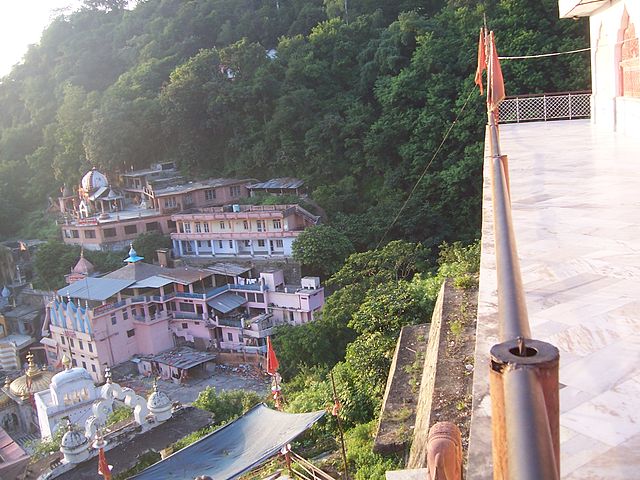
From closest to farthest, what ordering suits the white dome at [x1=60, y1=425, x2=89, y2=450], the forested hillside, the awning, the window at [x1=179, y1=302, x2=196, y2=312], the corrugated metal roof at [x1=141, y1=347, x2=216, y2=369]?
1. the white dome at [x1=60, y1=425, x2=89, y2=450]
2. the corrugated metal roof at [x1=141, y1=347, x2=216, y2=369]
3. the awning
4. the forested hillside
5. the window at [x1=179, y1=302, x2=196, y2=312]

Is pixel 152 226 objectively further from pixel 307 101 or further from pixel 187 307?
pixel 307 101

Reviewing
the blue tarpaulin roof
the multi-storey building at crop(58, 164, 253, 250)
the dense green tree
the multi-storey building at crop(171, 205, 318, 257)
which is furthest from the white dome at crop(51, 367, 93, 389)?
the multi-storey building at crop(58, 164, 253, 250)

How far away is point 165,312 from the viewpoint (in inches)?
845

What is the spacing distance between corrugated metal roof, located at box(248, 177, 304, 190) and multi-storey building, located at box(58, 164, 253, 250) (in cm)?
133

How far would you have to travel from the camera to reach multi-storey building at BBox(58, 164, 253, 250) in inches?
1030

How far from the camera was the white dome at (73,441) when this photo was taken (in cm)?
955

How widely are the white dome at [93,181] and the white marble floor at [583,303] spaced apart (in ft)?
86.7

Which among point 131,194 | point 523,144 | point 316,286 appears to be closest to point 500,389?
point 523,144

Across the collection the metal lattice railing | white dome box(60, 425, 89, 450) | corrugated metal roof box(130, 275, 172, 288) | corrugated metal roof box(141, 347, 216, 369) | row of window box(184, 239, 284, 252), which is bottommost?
corrugated metal roof box(141, 347, 216, 369)

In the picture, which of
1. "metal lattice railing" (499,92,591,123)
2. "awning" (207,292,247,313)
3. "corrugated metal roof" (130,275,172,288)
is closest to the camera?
"metal lattice railing" (499,92,591,123)

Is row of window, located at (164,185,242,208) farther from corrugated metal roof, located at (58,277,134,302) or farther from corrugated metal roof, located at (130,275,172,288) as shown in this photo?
corrugated metal roof, located at (130,275,172,288)

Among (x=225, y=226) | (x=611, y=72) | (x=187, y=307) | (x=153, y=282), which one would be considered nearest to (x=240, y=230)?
(x=225, y=226)

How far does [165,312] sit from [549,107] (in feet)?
48.7

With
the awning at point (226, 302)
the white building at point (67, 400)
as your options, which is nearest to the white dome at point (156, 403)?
the white building at point (67, 400)
